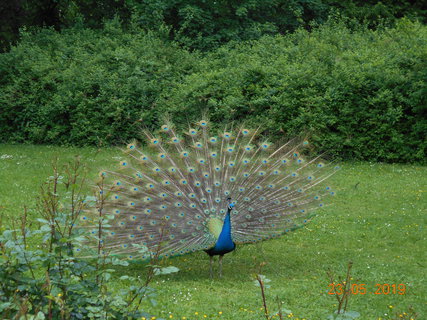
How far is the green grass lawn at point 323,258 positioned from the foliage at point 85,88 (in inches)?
129

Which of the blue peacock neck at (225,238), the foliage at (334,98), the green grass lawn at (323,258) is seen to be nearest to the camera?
the green grass lawn at (323,258)

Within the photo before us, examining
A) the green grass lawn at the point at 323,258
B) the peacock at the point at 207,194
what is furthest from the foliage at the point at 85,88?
the peacock at the point at 207,194

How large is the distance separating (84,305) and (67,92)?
44.6 ft

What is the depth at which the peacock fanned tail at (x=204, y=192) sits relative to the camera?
22.9ft

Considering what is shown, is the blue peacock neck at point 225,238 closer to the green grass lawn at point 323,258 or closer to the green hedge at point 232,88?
the green grass lawn at point 323,258

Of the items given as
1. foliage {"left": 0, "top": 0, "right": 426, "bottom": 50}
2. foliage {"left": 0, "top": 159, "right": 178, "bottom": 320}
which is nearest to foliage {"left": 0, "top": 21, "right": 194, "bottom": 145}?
foliage {"left": 0, "top": 0, "right": 426, "bottom": 50}

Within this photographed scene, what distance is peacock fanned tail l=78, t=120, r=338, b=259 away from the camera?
6.97 meters

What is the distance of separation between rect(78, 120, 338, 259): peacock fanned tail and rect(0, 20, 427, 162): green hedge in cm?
543

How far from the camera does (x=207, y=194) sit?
7.24 metres

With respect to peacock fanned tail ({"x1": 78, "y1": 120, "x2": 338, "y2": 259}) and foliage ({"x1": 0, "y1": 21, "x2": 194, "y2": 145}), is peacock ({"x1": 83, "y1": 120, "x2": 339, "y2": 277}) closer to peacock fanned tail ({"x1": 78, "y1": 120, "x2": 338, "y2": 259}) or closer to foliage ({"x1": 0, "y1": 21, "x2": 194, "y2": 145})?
peacock fanned tail ({"x1": 78, "y1": 120, "x2": 338, "y2": 259})

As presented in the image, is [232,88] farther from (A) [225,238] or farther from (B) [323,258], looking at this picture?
(A) [225,238]

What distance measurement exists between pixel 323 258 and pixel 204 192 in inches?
76.9

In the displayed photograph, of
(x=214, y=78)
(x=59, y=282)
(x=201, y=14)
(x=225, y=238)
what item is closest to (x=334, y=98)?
(x=214, y=78)

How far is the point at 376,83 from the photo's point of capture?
1433 cm
